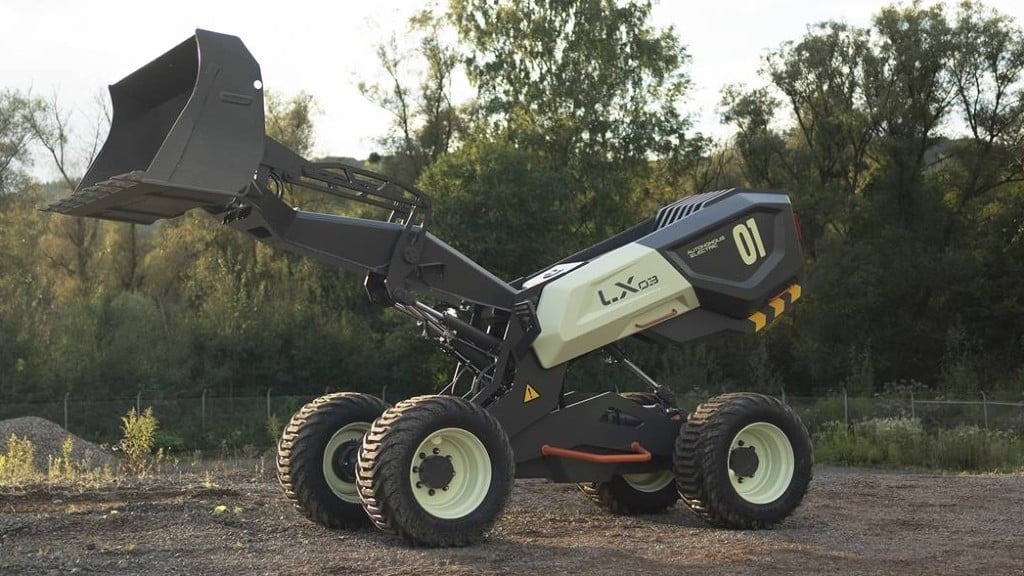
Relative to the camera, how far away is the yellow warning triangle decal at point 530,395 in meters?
9.23

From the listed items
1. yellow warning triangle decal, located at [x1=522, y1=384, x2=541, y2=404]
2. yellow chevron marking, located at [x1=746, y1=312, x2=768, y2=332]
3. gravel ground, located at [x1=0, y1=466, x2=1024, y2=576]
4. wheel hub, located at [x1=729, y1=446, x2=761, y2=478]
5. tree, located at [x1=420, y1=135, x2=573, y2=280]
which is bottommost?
gravel ground, located at [x1=0, y1=466, x2=1024, y2=576]

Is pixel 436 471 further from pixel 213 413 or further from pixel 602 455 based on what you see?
pixel 213 413

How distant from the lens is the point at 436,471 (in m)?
8.16

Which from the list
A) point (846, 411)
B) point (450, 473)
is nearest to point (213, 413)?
point (846, 411)

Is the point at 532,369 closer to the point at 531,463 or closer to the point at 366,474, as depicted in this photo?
the point at 531,463

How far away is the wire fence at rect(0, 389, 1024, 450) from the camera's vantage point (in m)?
27.6

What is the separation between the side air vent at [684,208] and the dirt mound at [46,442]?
40.1 feet

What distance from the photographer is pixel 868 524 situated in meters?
9.67

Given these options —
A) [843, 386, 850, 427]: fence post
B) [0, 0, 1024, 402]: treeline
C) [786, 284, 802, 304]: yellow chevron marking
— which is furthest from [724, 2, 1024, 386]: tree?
[786, 284, 802, 304]: yellow chevron marking

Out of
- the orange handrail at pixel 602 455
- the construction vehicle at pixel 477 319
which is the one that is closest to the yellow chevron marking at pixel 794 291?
the construction vehicle at pixel 477 319

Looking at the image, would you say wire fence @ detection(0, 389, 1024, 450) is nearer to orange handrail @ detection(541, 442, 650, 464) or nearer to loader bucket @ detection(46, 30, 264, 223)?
orange handrail @ detection(541, 442, 650, 464)

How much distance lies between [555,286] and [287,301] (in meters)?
29.5

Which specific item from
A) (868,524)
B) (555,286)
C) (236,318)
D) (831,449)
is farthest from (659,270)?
(236,318)

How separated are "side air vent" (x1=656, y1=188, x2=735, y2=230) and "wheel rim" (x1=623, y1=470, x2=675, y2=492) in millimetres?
2090
